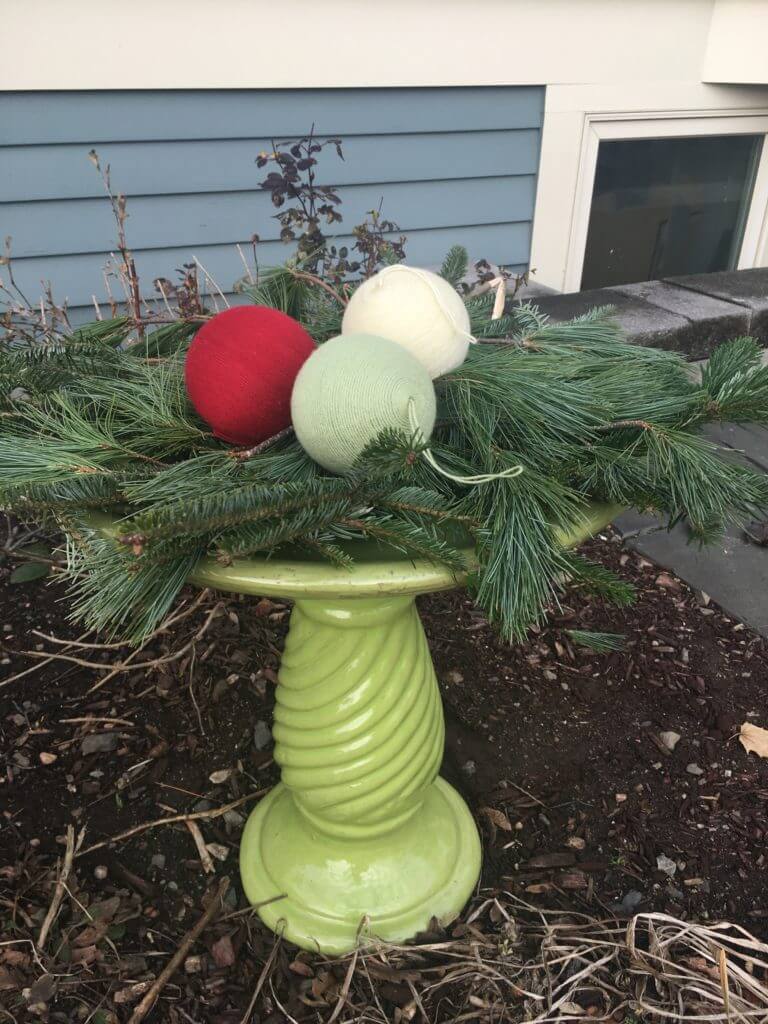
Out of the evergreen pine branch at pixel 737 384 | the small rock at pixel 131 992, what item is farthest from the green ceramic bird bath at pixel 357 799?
the evergreen pine branch at pixel 737 384

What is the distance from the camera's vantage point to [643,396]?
0.98 m

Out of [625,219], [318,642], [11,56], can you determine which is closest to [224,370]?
[318,642]

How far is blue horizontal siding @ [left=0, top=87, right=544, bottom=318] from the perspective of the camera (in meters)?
2.24

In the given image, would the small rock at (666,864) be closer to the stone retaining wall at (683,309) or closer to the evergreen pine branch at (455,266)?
the evergreen pine branch at (455,266)

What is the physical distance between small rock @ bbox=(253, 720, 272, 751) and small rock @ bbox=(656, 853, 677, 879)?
75cm

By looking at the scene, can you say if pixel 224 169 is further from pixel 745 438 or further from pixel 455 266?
pixel 745 438

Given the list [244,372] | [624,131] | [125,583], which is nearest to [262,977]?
[125,583]

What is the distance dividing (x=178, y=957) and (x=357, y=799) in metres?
0.37

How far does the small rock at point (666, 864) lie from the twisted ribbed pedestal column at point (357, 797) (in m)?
0.31

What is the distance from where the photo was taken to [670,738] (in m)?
1.60

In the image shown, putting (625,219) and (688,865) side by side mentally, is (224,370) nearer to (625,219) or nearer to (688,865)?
(688,865)

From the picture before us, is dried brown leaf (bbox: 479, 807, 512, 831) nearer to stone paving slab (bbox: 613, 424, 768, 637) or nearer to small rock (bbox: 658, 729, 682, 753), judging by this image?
small rock (bbox: 658, 729, 682, 753)

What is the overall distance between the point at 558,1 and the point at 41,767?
264cm

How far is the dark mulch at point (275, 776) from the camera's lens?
121 centimetres
